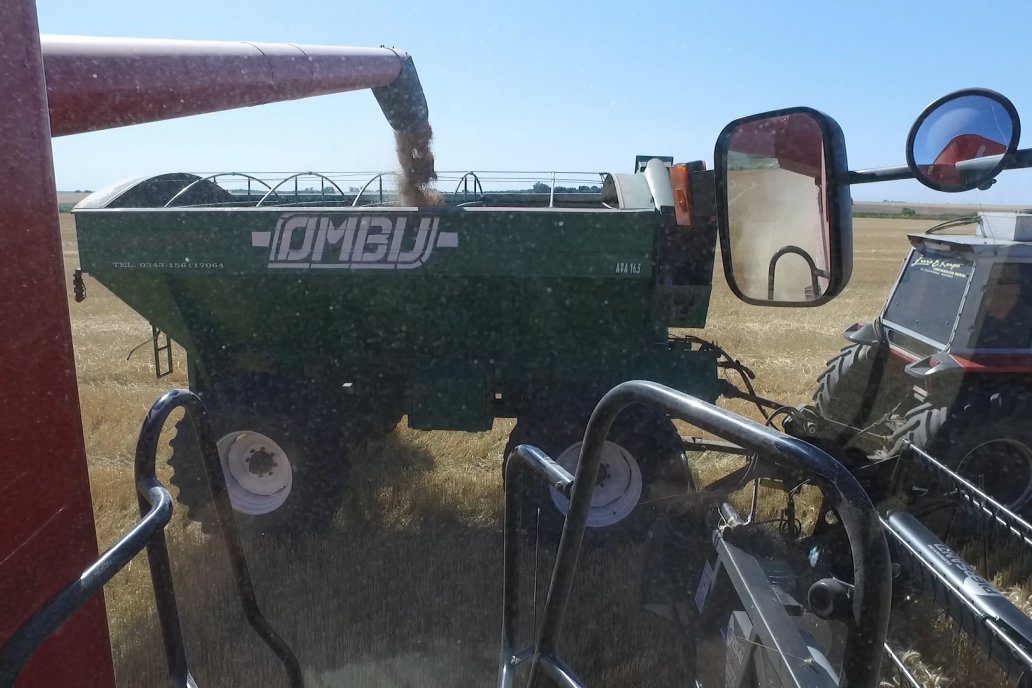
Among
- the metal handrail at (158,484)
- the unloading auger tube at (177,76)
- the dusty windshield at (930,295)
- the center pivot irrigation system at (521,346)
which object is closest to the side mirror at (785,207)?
the center pivot irrigation system at (521,346)

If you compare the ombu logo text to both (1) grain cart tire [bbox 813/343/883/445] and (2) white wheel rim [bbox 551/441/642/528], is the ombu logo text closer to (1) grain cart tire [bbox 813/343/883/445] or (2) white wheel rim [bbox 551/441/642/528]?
(2) white wheel rim [bbox 551/441/642/528]

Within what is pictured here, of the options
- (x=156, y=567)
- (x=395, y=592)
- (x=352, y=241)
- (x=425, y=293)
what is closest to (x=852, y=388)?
(x=425, y=293)

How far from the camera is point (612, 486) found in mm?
4102

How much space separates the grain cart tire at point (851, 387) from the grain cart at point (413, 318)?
3.32 feet

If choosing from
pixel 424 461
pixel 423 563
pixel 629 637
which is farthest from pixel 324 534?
pixel 629 637

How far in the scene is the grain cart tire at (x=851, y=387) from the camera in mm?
4520

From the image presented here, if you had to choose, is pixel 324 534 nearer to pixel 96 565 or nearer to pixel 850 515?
pixel 96 565

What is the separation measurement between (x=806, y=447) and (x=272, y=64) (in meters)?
2.95

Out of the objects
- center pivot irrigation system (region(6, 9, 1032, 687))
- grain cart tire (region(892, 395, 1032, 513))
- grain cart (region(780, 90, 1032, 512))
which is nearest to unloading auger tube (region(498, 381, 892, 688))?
center pivot irrigation system (region(6, 9, 1032, 687))

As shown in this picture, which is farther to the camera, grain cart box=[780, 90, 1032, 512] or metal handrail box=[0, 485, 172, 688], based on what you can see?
grain cart box=[780, 90, 1032, 512]

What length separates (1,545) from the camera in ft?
3.80

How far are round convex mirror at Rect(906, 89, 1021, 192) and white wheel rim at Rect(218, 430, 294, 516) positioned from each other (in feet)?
11.9

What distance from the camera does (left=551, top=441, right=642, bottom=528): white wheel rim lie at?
13.2 feet

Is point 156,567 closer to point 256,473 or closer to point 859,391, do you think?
point 256,473
